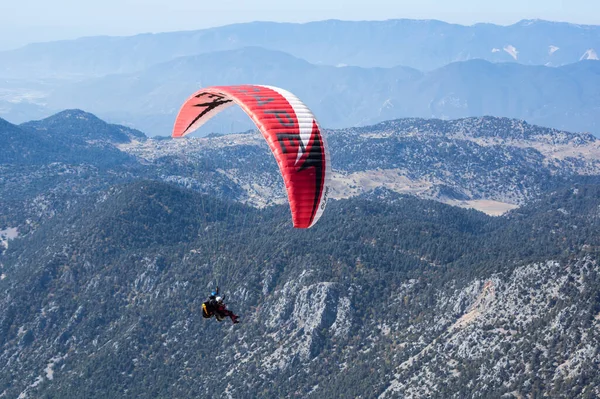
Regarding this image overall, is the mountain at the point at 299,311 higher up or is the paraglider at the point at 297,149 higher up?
the paraglider at the point at 297,149

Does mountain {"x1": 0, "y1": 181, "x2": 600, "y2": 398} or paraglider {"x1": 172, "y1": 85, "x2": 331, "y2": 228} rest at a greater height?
paraglider {"x1": 172, "y1": 85, "x2": 331, "y2": 228}

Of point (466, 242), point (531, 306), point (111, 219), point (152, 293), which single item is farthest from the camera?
point (111, 219)

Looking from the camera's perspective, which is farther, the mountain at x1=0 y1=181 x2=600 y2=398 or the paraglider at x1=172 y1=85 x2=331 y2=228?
the mountain at x1=0 y1=181 x2=600 y2=398

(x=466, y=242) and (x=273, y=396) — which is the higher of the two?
(x=466, y=242)

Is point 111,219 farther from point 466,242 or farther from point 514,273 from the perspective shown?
point 514,273

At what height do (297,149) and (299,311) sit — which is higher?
(297,149)

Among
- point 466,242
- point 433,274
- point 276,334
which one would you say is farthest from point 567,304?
point 466,242

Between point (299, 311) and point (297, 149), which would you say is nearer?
point (297, 149)

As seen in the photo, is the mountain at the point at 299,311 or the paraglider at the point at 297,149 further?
the mountain at the point at 299,311
